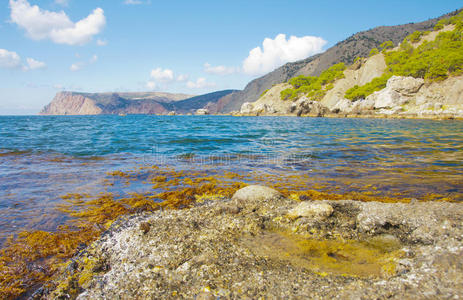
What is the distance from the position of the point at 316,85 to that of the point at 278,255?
10219cm

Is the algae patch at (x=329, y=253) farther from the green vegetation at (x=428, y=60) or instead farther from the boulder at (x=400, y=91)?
the green vegetation at (x=428, y=60)

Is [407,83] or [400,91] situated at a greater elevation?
[407,83]

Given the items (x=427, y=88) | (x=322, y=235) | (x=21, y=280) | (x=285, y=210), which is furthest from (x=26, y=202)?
(x=427, y=88)

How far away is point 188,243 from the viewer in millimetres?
3277

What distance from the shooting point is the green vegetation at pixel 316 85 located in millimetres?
87375

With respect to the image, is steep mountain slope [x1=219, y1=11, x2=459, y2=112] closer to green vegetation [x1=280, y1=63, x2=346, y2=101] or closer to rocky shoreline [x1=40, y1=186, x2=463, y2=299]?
green vegetation [x1=280, y1=63, x2=346, y2=101]

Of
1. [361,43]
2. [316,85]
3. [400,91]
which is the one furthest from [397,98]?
[361,43]

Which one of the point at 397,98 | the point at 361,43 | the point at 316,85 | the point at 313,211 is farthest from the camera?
the point at 361,43

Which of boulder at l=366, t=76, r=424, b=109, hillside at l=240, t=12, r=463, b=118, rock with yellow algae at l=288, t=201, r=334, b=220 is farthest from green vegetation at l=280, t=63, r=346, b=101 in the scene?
rock with yellow algae at l=288, t=201, r=334, b=220

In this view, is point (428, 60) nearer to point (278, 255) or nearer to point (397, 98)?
point (397, 98)

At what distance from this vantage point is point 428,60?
54.9m

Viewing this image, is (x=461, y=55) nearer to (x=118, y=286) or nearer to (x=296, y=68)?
(x=118, y=286)

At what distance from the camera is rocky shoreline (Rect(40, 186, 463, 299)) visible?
7.43 feet

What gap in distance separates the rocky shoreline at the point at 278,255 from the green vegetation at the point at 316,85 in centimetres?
8924
